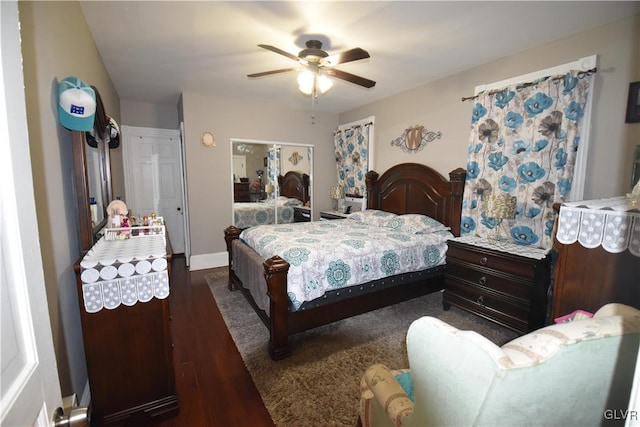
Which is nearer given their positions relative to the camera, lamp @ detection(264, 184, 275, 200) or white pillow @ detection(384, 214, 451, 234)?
white pillow @ detection(384, 214, 451, 234)

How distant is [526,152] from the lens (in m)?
2.51

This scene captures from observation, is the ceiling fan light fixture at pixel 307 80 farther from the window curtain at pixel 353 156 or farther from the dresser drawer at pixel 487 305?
the dresser drawer at pixel 487 305

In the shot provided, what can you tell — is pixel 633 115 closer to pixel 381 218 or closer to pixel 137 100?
pixel 381 218

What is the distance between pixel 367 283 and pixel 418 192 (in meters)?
1.63

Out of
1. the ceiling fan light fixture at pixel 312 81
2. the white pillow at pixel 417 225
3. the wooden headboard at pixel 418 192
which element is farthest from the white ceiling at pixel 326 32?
the white pillow at pixel 417 225

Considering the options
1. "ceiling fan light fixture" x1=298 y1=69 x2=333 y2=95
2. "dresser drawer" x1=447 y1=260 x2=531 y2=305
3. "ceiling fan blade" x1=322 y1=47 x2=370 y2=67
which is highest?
"ceiling fan blade" x1=322 y1=47 x2=370 y2=67

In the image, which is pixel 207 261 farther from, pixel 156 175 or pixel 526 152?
pixel 526 152

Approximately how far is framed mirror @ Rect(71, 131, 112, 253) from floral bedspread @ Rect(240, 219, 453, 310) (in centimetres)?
124

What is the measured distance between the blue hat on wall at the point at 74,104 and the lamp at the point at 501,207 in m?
3.14

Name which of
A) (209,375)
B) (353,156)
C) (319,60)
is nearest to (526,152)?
(319,60)

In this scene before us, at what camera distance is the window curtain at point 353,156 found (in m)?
4.36

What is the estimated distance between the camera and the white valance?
144 centimetres

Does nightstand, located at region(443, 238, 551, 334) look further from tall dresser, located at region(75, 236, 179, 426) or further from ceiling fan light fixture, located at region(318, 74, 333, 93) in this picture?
tall dresser, located at region(75, 236, 179, 426)

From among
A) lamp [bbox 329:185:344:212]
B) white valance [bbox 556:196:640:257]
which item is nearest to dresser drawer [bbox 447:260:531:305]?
white valance [bbox 556:196:640:257]
